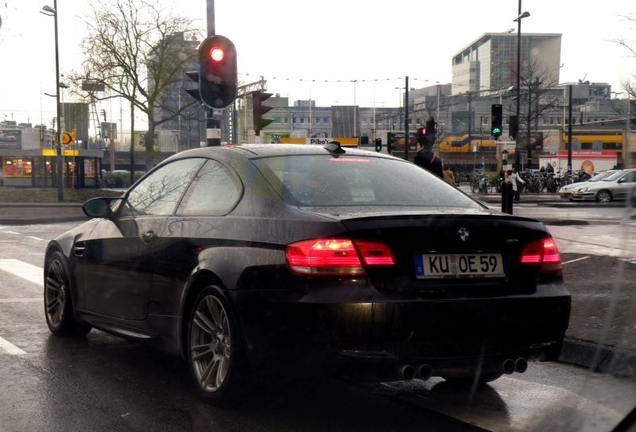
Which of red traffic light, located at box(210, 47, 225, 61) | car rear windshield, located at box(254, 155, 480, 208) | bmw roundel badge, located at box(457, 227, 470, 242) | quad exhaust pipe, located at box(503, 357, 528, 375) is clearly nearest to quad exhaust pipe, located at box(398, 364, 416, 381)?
quad exhaust pipe, located at box(503, 357, 528, 375)

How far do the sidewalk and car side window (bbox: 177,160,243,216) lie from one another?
2133 mm

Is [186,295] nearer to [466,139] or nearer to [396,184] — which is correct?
[396,184]

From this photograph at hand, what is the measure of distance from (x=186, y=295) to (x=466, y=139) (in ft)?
286

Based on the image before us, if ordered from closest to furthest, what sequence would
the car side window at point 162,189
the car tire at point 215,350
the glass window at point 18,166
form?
the car tire at point 215,350
the car side window at point 162,189
the glass window at point 18,166

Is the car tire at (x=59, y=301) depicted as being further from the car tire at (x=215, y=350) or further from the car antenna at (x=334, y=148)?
the car antenna at (x=334, y=148)

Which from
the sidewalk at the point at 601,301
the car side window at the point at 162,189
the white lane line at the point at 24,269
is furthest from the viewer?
the white lane line at the point at 24,269

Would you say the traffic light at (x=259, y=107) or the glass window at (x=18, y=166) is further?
the glass window at (x=18, y=166)

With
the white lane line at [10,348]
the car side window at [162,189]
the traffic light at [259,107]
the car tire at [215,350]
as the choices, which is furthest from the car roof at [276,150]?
the traffic light at [259,107]

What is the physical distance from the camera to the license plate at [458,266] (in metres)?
4.21

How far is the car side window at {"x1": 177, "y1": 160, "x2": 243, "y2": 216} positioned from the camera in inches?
197

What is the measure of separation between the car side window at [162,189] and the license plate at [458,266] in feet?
6.37

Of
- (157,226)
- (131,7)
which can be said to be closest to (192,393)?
(157,226)

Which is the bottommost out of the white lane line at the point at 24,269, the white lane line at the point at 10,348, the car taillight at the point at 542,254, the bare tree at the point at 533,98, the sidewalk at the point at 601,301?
the white lane line at the point at 24,269

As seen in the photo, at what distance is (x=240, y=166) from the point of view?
202 inches
